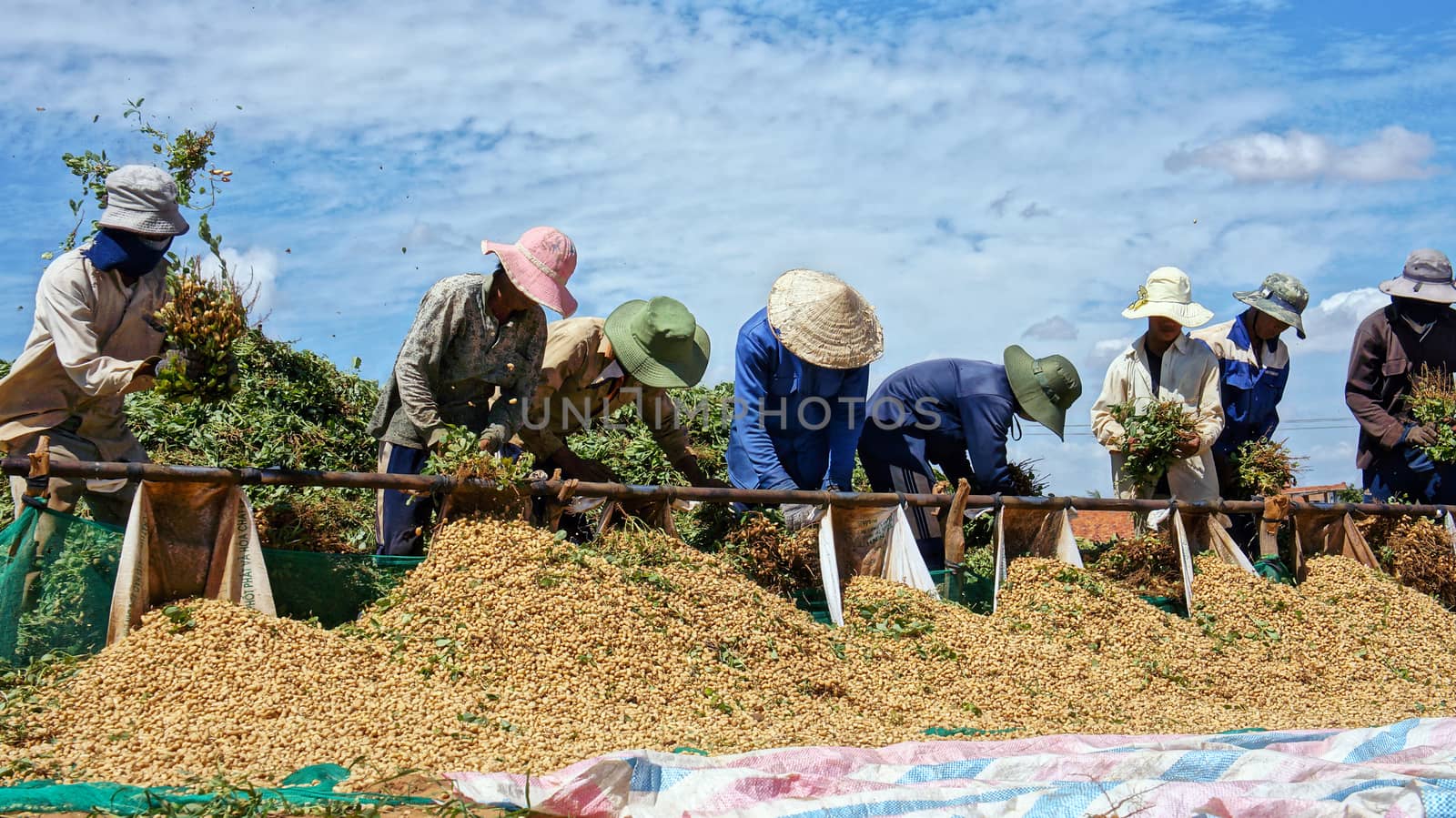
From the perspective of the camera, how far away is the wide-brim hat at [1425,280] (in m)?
6.75

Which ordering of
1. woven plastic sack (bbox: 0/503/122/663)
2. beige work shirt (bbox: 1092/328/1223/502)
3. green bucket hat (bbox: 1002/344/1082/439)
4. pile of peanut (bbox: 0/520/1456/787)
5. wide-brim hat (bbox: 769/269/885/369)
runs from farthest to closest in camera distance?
beige work shirt (bbox: 1092/328/1223/502)
green bucket hat (bbox: 1002/344/1082/439)
wide-brim hat (bbox: 769/269/885/369)
woven plastic sack (bbox: 0/503/122/663)
pile of peanut (bbox: 0/520/1456/787)

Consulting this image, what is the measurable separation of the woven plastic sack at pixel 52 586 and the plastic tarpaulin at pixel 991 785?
60.6 inches

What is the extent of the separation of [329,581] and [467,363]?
3.14ft

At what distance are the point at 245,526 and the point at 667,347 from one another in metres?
1.87

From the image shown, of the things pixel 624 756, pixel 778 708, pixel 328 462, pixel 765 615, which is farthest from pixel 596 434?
pixel 624 756

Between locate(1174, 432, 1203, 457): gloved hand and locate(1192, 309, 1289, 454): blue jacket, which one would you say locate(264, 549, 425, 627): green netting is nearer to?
locate(1174, 432, 1203, 457): gloved hand

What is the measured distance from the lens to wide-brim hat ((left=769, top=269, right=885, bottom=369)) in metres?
5.66

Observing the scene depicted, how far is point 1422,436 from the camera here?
666 cm

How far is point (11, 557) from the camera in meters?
4.03


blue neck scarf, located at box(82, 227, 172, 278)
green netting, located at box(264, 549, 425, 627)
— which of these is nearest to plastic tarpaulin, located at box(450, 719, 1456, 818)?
green netting, located at box(264, 549, 425, 627)

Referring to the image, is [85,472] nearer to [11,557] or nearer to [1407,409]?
[11,557]

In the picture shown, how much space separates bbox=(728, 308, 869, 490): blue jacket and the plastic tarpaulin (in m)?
2.27

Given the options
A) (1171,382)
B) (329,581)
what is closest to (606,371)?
(329,581)

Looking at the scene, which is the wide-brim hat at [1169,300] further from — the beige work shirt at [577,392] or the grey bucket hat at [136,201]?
the grey bucket hat at [136,201]
